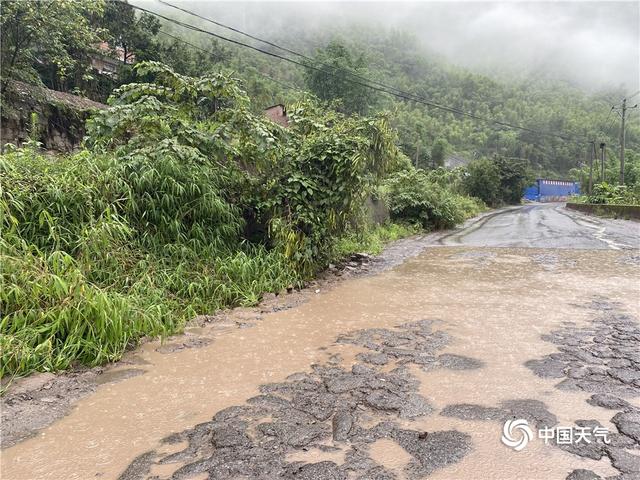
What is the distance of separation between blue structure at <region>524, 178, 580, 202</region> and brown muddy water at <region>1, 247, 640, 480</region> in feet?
206

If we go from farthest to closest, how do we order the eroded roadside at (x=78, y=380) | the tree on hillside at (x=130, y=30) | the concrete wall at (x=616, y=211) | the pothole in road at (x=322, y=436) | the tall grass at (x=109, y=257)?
1. the concrete wall at (x=616, y=211)
2. the tree on hillside at (x=130, y=30)
3. the tall grass at (x=109, y=257)
4. the eroded roadside at (x=78, y=380)
5. the pothole in road at (x=322, y=436)

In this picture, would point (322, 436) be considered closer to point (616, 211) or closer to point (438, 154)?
point (616, 211)

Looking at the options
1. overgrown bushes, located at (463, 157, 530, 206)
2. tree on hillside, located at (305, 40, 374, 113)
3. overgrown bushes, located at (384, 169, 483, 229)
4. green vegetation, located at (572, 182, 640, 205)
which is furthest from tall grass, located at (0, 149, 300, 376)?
tree on hillside, located at (305, 40, 374, 113)

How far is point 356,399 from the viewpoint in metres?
3.11

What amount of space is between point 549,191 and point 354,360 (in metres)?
70.1

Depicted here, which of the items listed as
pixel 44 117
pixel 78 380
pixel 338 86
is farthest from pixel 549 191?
pixel 78 380

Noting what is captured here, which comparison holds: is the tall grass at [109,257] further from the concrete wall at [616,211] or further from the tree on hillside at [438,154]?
the tree on hillside at [438,154]

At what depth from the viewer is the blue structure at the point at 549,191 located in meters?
63.9

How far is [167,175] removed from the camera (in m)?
6.00

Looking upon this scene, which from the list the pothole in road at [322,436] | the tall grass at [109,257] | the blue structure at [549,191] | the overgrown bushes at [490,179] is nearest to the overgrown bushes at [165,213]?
the tall grass at [109,257]

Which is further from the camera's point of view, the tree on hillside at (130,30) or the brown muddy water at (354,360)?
the tree on hillside at (130,30)

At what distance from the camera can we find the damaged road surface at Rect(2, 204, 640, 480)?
239 cm

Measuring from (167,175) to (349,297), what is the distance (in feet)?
9.94

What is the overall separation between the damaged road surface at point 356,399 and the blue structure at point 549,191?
64.6 metres
